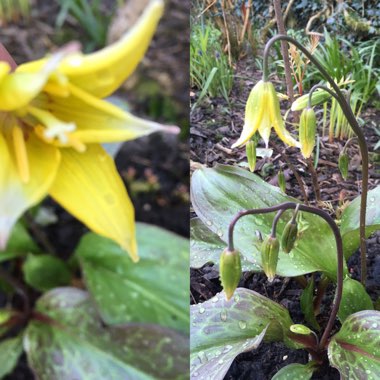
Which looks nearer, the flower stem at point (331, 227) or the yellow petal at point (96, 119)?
the yellow petal at point (96, 119)

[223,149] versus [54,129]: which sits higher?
[54,129]

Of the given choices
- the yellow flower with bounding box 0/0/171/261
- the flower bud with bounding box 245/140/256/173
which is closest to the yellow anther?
the yellow flower with bounding box 0/0/171/261

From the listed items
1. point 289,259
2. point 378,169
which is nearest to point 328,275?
point 289,259

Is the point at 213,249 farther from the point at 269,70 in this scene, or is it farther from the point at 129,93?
the point at 129,93

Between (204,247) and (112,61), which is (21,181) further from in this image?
(204,247)

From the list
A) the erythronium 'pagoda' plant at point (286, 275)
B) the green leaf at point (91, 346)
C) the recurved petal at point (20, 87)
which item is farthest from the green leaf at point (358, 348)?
the recurved petal at point (20, 87)

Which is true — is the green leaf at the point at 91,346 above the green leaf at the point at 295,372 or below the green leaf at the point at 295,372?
below

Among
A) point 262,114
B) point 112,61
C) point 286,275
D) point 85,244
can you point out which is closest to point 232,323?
point 286,275

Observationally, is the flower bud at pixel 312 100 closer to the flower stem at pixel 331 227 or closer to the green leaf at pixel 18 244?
the flower stem at pixel 331 227

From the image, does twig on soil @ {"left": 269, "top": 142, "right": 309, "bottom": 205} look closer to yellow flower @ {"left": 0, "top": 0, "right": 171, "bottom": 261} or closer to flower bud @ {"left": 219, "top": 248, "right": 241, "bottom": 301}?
flower bud @ {"left": 219, "top": 248, "right": 241, "bottom": 301}
